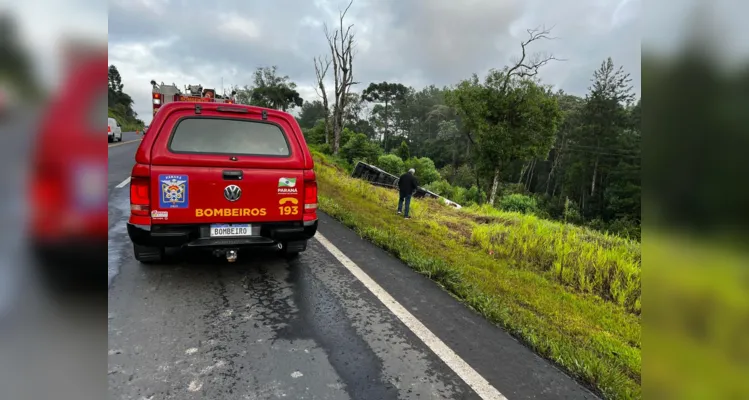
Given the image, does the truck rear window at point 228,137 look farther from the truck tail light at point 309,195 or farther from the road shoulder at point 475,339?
the road shoulder at point 475,339

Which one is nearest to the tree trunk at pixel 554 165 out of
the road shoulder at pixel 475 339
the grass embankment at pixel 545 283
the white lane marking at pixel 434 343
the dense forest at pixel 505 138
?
the dense forest at pixel 505 138

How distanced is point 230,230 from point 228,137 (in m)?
1.05

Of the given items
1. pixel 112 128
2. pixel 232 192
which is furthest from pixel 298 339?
pixel 112 128

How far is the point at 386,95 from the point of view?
78.6 meters

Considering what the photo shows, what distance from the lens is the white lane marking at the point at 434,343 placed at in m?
2.63

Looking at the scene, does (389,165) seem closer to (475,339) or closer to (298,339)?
(475,339)

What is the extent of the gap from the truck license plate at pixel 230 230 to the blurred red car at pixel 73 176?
3.40m

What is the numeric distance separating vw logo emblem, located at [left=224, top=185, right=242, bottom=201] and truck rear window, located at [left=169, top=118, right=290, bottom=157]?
436 mm

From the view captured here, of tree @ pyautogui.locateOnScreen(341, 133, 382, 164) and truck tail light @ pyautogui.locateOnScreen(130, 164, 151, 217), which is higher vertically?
tree @ pyautogui.locateOnScreen(341, 133, 382, 164)

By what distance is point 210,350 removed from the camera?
2908mm

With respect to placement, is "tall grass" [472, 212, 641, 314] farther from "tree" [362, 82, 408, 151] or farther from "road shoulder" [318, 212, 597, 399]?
"tree" [362, 82, 408, 151]

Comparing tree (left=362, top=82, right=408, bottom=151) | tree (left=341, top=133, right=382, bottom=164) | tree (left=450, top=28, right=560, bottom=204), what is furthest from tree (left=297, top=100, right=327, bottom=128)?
tree (left=450, top=28, right=560, bottom=204)

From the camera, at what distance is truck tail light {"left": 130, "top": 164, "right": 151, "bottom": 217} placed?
3.68 meters

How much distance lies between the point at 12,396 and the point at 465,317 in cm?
356
